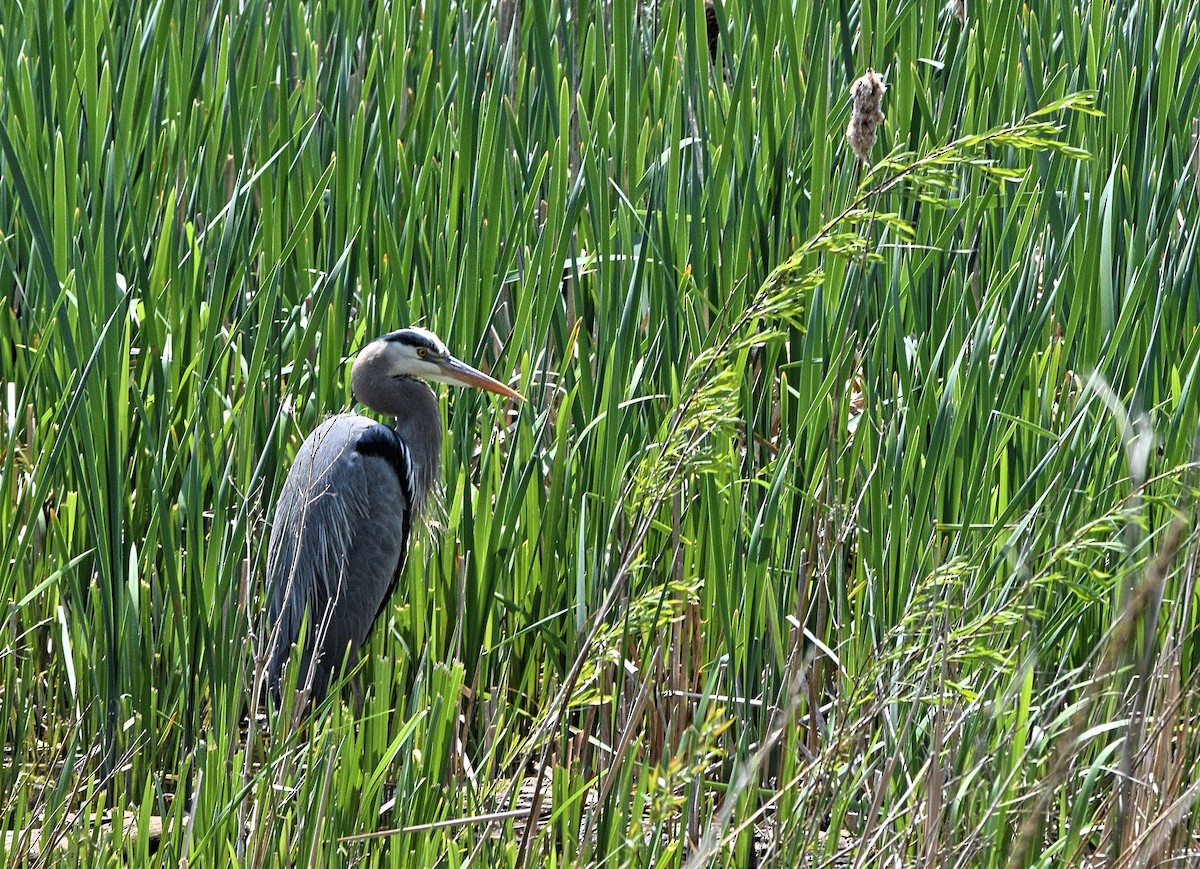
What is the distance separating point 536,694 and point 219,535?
27.0 inches

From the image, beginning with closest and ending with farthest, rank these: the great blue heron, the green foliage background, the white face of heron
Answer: the green foliage background < the white face of heron < the great blue heron

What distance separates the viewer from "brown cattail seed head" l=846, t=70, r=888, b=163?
1.67 m

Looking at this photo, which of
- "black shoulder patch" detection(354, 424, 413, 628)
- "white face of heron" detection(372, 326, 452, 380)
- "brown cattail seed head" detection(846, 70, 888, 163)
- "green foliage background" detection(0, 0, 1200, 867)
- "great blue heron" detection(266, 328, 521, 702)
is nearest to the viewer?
"brown cattail seed head" detection(846, 70, 888, 163)

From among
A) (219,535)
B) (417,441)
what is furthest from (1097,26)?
(219,535)

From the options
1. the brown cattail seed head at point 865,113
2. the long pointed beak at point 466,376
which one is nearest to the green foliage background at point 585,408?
the long pointed beak at point 466,376

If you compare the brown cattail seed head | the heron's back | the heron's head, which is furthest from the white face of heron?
the brown cattail seed head

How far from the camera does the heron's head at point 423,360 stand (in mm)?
2477

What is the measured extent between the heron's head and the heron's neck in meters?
0.10

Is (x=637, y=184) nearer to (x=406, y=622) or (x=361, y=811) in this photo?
(x=406, y=622)

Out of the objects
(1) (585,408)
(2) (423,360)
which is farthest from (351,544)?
(1) (585,408)

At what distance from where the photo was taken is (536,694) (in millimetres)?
Answer: 2506

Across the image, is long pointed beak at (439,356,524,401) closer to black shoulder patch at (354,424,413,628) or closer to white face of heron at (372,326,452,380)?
white face of heron at (372,326,452,380)

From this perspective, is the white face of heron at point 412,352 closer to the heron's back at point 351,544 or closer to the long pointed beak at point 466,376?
the long pointed beak at point 466,376

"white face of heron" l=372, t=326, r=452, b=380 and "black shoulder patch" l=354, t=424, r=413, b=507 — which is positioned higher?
"white face of heron" l=372, t=326, r=452, b=380
